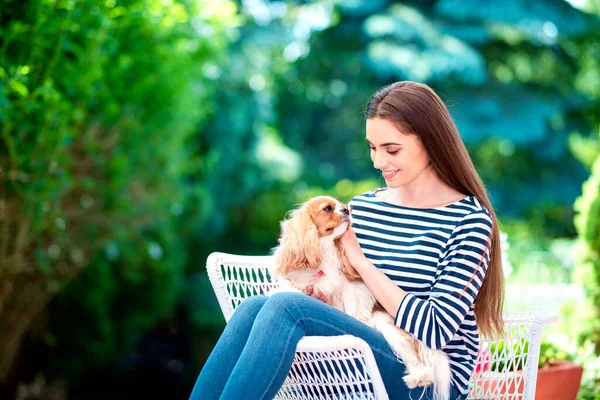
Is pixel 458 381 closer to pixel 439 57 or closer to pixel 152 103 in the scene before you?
pixel 152 103

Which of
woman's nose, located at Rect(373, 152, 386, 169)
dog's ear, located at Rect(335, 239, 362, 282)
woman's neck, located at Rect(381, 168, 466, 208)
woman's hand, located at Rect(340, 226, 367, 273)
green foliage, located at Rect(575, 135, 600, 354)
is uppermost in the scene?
woman's nose, located at Rect(373, 152, 386, 169)

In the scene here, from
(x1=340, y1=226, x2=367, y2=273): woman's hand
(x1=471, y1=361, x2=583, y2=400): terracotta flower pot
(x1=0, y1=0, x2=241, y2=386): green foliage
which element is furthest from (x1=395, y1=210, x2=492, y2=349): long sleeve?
(x1=0, y1=0, x2=241, y2=386): green foliage

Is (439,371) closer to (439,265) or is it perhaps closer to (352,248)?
(439,265)

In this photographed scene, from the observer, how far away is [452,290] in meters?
2.48

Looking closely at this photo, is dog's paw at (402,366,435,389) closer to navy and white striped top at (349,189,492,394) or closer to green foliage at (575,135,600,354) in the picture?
navy and white striped top at (349,189,492,394)

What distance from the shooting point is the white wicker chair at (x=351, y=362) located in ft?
7.37

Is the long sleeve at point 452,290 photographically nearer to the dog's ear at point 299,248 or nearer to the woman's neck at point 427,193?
the woman's neck at point 427,193

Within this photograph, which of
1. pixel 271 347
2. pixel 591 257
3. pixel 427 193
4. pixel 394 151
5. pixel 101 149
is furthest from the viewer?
pixel 101 149

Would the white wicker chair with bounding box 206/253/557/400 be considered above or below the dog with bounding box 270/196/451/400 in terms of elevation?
below

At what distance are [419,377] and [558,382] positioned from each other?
3.92ft

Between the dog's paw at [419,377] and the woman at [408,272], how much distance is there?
5cm

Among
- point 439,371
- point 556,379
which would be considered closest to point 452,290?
point 439,371

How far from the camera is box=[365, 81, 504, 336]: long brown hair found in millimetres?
2658

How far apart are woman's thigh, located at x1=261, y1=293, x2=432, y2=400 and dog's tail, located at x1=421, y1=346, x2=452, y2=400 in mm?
34
